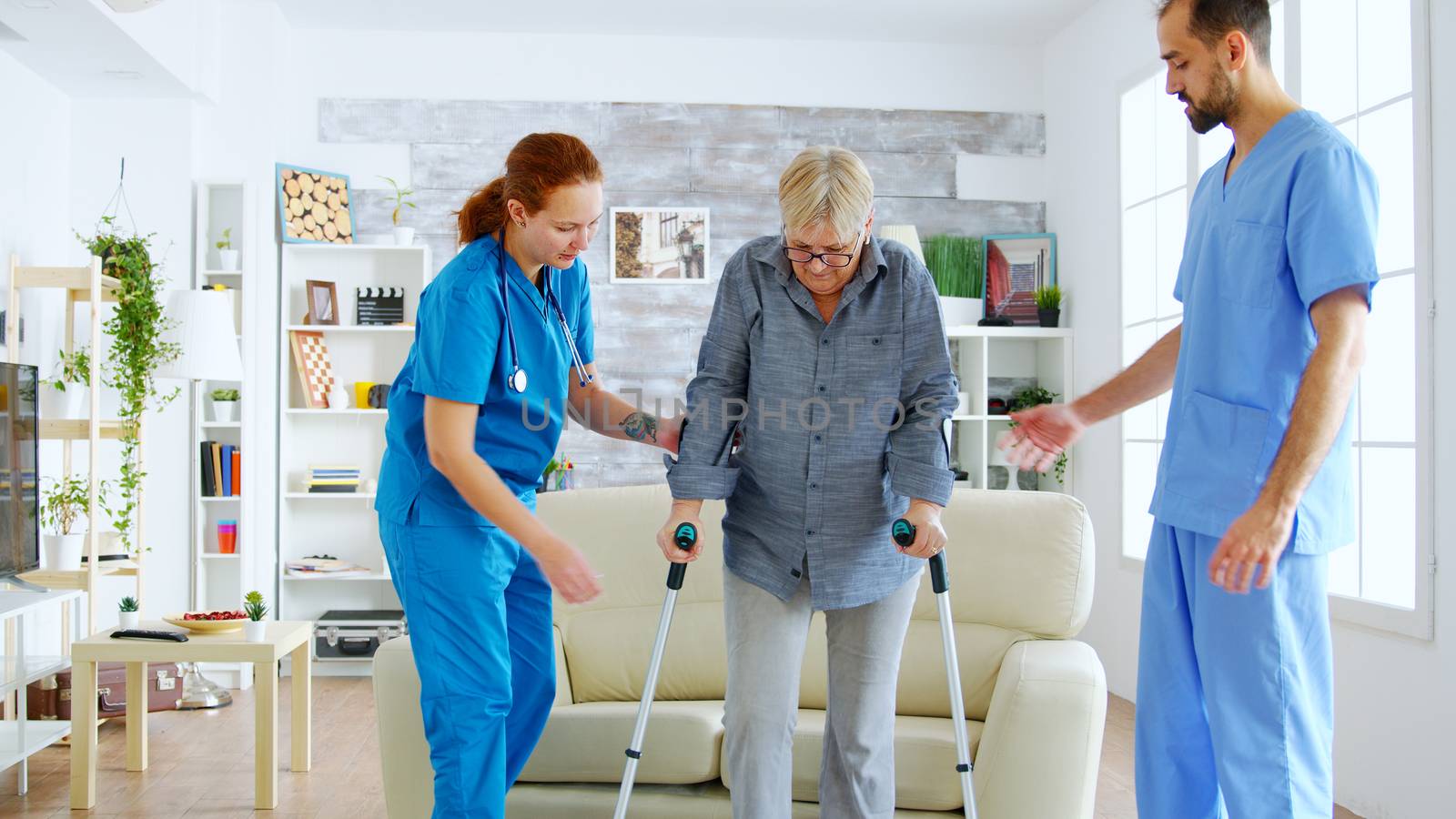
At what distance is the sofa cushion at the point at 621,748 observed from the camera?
261cm

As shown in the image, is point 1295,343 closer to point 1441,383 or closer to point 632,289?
point 1441,383

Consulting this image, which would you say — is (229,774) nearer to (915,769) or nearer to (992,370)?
(915,769)

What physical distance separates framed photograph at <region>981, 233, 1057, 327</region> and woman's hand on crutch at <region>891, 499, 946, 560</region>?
13.0ft

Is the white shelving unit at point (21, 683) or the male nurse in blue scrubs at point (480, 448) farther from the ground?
the male nurse in blue scrubs at point (480, 448)

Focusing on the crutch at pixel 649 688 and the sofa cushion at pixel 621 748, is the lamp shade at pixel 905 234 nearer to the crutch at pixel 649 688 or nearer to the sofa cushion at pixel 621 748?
the sofa cushion at pixel 621 748

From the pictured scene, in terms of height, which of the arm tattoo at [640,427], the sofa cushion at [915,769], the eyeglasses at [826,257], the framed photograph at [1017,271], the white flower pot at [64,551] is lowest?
the sofa cushion at [915,769]

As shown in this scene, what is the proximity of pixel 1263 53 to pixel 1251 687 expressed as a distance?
970 mm

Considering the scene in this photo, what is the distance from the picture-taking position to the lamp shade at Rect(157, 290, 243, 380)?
4.59 metres

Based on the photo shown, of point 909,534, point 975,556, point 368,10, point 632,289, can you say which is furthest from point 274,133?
point 909,534

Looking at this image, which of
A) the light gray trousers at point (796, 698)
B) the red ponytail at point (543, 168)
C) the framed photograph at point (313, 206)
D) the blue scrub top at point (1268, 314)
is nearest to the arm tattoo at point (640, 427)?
the light gray trousers at point (796, 698)

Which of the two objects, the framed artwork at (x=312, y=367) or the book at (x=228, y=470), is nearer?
the book at (x=228, y=470)

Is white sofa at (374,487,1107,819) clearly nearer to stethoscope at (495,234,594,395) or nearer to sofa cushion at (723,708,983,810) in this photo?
sofa cushion at (723,708,983,810)

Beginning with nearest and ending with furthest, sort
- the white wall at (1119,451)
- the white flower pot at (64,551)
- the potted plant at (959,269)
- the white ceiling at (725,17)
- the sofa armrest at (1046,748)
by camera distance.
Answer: the sofa armrest at (1046,748) < the white wall at (1119,451) < the white flower pot at (64,551) < the white ceiling at (725,17) < the potted plant at (959,269)

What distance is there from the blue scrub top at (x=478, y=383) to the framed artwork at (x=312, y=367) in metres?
3.62
